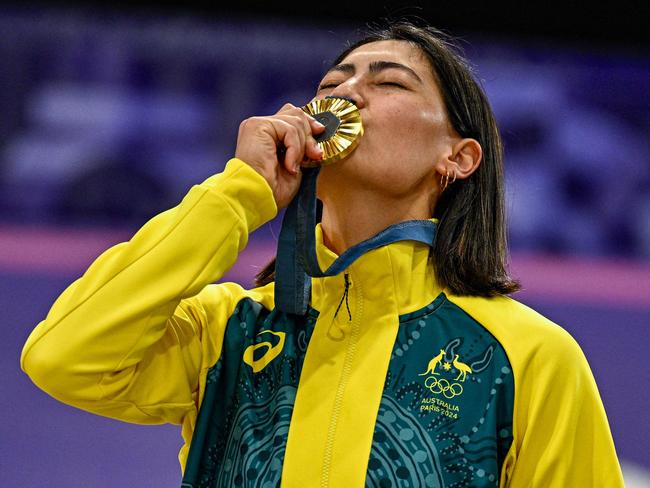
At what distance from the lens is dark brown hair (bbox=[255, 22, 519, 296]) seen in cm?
172

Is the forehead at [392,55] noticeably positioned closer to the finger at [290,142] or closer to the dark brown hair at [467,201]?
the dark brown hair at [467,201]

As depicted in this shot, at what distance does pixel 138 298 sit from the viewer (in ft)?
4.85

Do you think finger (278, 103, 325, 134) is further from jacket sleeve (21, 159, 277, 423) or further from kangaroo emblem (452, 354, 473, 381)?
kangaroo emblem (452, 354, 473, 381)

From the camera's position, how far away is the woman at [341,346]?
1.50m

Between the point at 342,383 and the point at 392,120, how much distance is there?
1.52ft

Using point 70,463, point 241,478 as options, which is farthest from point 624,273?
point 241,478

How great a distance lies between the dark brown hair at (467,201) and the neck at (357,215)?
0.08 m

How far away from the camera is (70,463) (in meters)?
2.82

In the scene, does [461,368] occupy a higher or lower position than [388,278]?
lower

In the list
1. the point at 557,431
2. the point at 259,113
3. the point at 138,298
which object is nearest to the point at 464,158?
the point at 557,431

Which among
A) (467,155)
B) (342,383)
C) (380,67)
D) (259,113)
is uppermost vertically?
(259,113)

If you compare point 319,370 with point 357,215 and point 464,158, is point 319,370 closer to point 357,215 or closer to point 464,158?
point 357,215

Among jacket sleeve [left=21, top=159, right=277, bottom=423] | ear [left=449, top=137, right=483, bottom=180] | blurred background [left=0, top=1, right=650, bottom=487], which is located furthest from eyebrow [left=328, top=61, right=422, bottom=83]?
blurred background [left=0, top=1, right=650, bottom=487]

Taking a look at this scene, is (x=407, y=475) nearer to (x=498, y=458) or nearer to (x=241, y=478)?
(x=498, y=458)
